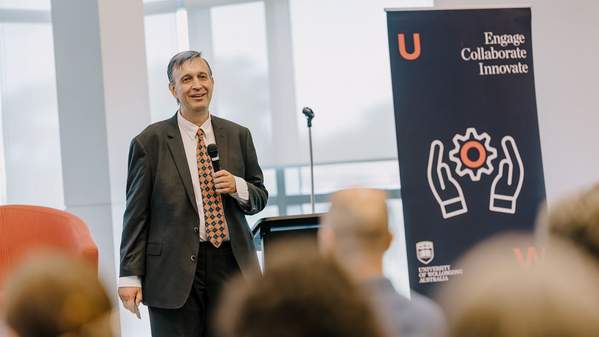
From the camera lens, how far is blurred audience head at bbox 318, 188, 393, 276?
189 cm

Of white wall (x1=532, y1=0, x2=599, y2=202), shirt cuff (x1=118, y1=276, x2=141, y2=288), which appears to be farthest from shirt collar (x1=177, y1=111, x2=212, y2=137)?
white wall (x1=532, y1=0, x2=599, y2=202)

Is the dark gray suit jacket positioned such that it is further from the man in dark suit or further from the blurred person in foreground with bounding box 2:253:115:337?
the blurred person in foreground with bounding box 2:253:115:337

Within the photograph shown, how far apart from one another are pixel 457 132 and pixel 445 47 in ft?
1.51

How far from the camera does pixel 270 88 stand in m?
6.39

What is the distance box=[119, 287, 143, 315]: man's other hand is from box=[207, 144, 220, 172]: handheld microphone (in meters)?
0.62

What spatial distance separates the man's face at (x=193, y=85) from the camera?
3.70 metres

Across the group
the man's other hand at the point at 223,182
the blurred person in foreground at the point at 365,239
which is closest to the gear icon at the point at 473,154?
the man's other hand at the point at 223,182

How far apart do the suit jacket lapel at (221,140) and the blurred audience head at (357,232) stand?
181cm

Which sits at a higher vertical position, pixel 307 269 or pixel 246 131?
pixel 246 131

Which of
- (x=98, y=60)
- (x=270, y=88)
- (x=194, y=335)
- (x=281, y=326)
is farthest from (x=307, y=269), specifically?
(x=270, y=88)

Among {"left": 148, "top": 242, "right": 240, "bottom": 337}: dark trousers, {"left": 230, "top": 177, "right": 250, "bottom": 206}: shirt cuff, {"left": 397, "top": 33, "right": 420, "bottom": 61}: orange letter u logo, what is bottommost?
{"left": 148, "top": 242, "right": 240, "bottom": 337}: dark trousers

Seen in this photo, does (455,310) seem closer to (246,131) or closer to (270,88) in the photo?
(246,131)

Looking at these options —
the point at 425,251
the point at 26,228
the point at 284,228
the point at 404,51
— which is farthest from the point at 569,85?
the point at 26,228

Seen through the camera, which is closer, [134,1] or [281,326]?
[281,326]
